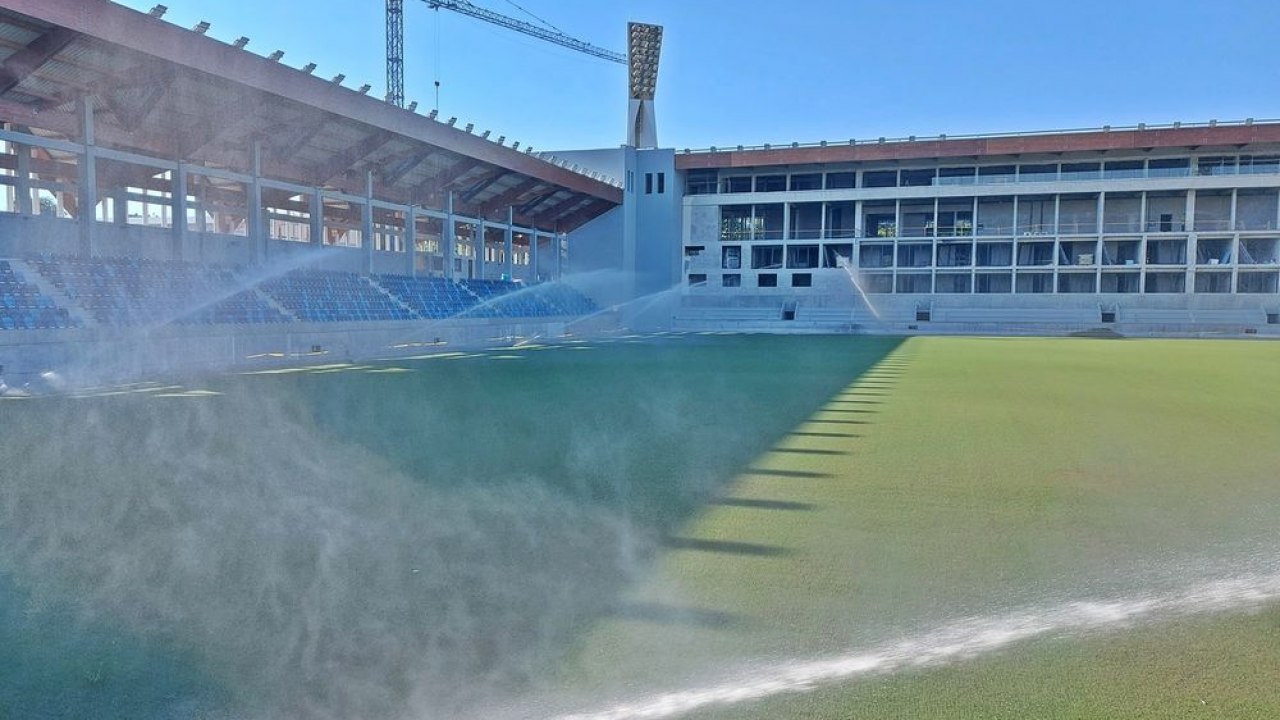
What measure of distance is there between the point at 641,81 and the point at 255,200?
37.9m

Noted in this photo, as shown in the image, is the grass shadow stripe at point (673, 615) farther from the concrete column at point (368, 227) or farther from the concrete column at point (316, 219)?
the concrete column at point (368, 227)

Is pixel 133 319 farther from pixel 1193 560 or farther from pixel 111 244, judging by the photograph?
pixel 1193 560

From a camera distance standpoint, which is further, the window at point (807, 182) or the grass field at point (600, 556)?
the window at point (807, 182)

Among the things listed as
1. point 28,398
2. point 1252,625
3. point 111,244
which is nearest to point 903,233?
point 111,244

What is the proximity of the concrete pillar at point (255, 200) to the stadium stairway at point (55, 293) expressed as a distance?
8.53 m

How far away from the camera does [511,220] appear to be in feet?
143

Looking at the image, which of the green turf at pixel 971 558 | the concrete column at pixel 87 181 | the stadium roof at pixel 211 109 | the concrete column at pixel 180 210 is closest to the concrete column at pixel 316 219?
the stadium roof at pixel 211 109

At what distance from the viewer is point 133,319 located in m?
20.5

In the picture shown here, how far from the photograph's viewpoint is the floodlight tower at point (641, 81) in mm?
60344

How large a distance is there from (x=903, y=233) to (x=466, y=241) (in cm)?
2923

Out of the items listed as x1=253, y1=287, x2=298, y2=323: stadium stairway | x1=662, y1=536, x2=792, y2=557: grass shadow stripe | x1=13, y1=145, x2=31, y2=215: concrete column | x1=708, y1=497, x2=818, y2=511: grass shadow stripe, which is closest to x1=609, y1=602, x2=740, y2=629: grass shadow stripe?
x1=662, y1=536, x2=792, y2=557: grass shadow stripe

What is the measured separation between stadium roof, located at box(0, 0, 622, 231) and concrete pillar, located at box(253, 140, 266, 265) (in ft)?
1.43

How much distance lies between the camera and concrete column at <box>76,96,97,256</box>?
72.7 ft

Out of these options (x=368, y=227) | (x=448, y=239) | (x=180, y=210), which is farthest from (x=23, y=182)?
(x=448, y=239)
